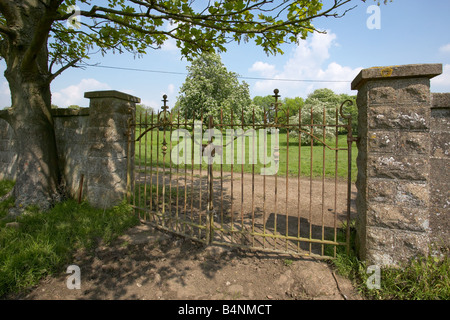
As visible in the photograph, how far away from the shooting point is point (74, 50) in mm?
6492

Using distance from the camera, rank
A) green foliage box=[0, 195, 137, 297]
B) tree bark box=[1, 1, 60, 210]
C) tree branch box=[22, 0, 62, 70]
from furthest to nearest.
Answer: tree bark box=[1, 1, 60, 210], tree branch box=[22, 0, 62, 70], green foliage box=[0, 195, 137, 297]

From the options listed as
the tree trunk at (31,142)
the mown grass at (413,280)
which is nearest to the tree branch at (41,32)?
the tree trunk at (31,142)

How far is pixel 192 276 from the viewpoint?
3.11m

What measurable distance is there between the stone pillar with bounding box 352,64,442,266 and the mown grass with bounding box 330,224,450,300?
0.31 ft

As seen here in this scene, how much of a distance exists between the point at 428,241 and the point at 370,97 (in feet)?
5.48

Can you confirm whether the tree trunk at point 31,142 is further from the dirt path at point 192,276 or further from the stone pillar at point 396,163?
the stone pillar at point 396,163

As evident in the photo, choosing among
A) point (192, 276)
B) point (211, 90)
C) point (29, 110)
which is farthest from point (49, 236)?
point (211, 90)

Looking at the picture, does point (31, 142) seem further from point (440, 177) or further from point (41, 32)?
point (440, 177)

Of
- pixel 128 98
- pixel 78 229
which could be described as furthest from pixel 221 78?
pixel 78 229

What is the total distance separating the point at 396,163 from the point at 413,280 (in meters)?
1.23

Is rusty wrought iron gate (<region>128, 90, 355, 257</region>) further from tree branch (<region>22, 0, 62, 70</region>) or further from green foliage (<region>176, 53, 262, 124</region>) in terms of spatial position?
green foliage (<region>176, 53, 262, 124</region>)

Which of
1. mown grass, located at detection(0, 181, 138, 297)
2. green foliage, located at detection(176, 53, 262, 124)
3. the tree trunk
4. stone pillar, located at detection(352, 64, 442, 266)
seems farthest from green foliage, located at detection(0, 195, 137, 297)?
green foliage, located at detection(176, 53, 262, 124)

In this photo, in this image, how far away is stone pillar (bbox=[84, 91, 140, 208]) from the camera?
4.61 m
